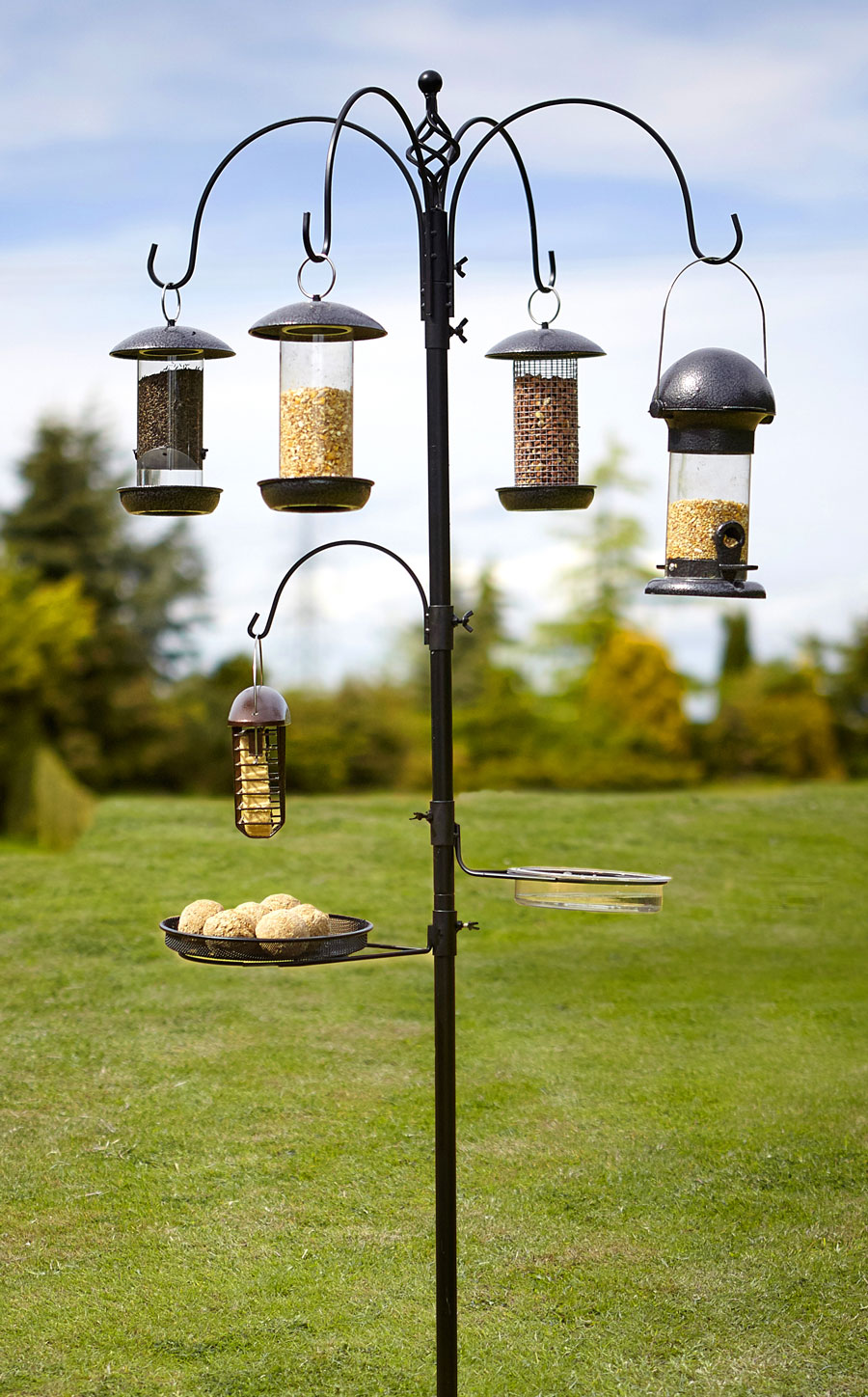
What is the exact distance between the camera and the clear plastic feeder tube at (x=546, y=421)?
264 centimetres

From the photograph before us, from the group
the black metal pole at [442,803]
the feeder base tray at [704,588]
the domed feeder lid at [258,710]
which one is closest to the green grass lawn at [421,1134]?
the black metal pole at [442,803]

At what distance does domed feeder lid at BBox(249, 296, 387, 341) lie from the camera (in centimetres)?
234

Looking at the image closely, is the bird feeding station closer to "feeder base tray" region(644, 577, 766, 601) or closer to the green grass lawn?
"feeder base tray" region(644, 577, 766, 601)

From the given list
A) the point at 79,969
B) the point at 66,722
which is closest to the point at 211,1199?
the point at 79,969

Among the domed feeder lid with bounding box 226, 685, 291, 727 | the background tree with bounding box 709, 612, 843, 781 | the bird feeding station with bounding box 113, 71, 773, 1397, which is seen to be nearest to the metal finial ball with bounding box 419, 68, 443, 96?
the bird feeding station with bounding box 113, 71, 773, 1397

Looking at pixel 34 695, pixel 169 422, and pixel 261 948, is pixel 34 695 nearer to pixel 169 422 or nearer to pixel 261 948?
pixel 169 422

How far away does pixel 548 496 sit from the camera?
2.59 meters

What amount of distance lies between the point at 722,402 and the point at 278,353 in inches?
31.1

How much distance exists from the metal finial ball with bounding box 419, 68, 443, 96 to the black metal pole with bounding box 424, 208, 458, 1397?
0.71ft

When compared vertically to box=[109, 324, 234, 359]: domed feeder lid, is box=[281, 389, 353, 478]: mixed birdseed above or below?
below

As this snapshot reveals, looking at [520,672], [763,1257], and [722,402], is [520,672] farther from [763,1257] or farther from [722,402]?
[722,402]

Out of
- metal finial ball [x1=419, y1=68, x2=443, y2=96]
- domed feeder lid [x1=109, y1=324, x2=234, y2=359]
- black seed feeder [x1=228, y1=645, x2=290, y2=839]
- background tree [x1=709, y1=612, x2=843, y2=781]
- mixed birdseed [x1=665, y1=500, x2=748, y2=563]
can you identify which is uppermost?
metal finial ball [x1=419, y1=68, x2=443, y2=96]

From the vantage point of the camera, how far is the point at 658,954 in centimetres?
→ 668

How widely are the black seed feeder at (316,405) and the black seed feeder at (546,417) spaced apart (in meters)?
0.32
